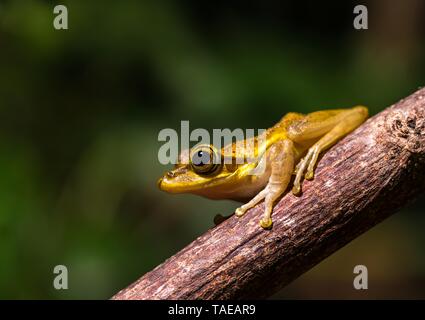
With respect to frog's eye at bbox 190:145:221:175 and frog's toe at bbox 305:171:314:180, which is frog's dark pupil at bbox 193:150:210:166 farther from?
frog's toe at bbox 305:171:314:180

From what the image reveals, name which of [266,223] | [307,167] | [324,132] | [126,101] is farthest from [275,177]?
[126,101]

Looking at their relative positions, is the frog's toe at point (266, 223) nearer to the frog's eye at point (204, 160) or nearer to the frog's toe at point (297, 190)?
the frog's toe at point (297, 190)

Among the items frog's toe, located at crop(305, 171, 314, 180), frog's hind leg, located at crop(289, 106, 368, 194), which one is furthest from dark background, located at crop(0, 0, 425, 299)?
frog's toe, located at crop(305, 171, 314, 180)

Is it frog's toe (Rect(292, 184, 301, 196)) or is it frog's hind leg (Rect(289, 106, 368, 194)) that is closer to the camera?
frog's toe (Rect(292, 184, 301, 196))

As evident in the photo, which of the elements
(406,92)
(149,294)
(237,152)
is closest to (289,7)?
(406,92)

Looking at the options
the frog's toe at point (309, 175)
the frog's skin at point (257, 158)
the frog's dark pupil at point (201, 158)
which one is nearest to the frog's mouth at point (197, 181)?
the frog's skin at point (257, 158)

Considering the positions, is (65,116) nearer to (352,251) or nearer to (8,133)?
(8,133)

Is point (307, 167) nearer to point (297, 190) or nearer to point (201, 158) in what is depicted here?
point (297, 190)
